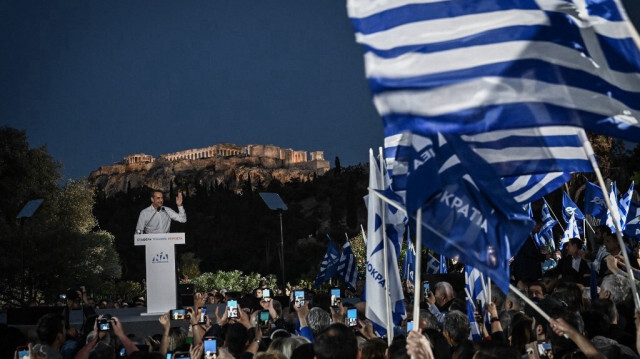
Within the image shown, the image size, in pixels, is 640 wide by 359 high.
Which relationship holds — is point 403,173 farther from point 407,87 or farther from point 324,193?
point 324,193

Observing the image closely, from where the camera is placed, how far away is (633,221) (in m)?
15.5

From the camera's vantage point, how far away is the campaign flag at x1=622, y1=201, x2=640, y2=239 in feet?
49.1

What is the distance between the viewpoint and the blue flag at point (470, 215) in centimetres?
479

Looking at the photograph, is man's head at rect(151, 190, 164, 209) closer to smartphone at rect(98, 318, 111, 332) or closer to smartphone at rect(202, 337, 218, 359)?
smartphone at rect(98, 318, 111, 332)

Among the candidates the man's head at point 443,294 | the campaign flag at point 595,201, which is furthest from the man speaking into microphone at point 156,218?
the campaign flag at point 595,201

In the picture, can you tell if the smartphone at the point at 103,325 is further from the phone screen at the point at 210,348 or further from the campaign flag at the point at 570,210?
the campaign flag at the point at 570,210

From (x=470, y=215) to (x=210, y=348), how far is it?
1.92 m

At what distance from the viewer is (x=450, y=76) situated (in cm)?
466

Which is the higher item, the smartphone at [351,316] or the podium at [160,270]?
the podium at [160,270]

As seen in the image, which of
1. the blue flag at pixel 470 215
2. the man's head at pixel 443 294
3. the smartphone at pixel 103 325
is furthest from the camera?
the man's head at pixel 443 294

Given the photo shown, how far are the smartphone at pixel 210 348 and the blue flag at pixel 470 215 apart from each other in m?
1.57

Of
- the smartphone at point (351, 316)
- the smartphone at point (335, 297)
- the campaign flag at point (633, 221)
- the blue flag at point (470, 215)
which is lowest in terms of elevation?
the smartphone at point (351, 316)

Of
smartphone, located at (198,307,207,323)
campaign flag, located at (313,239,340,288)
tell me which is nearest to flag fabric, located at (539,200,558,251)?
campaign flag, located at (313,239,340,288)

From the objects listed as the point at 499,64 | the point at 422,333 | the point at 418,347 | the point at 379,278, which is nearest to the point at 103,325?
the point at 379,278
